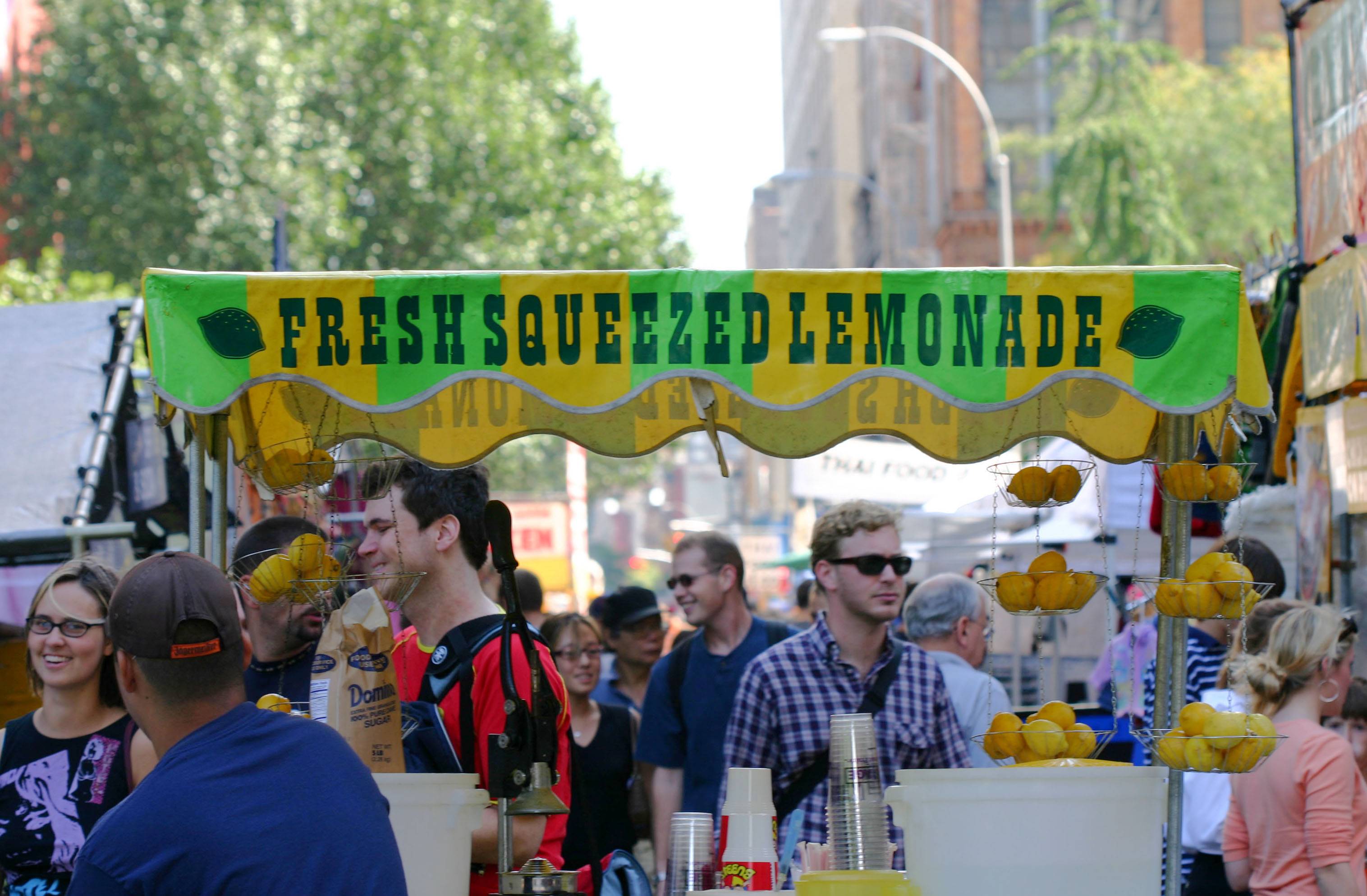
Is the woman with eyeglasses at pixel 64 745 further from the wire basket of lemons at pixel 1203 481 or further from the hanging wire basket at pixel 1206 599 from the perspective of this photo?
the wire basket of lemons at pixel 1203 481

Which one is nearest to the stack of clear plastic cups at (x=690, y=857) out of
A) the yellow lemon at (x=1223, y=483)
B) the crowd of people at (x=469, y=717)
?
the crowd of people at (x=469, y=717)

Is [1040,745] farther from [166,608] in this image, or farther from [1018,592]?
[166,608]

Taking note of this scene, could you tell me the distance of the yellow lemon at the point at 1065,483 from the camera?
14.2 ft

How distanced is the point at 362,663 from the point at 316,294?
995 millimetres

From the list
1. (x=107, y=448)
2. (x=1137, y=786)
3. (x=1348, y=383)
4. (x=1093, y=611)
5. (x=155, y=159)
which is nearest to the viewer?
(x=1137, y=786)

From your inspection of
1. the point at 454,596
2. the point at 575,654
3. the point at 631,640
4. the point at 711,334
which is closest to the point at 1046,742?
the point at 711,334

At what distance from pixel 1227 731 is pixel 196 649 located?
8.27 feet

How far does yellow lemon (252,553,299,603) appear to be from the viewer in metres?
4.22

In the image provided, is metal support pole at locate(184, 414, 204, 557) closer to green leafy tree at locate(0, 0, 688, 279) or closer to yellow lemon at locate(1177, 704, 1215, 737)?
yellow lemon at locate(1177, 704, 1215, 737)

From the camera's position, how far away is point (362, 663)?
3898 mm

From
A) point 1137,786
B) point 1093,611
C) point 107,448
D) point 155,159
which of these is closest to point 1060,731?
point 1137,786

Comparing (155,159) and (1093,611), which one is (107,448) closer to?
(1093,611)

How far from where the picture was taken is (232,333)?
3912 mm

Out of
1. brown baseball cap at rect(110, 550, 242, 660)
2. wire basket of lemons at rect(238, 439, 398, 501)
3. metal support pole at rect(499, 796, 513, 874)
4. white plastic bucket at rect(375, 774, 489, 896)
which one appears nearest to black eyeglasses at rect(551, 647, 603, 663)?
wire basket of lemons at rect(238, 439, 398, 501)
